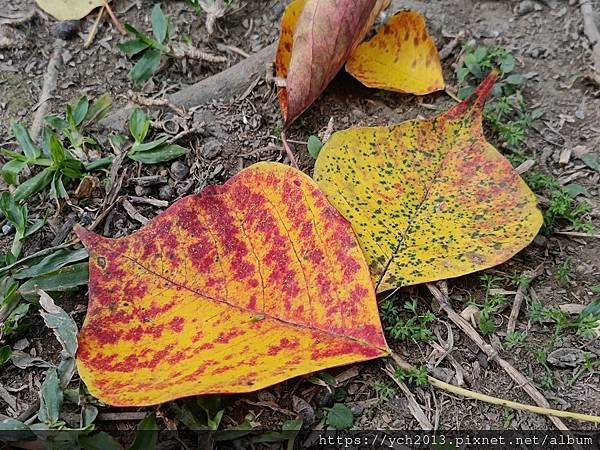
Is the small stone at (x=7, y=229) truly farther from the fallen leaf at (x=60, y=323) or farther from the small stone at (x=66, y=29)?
the small stone at (x=66, y=29)

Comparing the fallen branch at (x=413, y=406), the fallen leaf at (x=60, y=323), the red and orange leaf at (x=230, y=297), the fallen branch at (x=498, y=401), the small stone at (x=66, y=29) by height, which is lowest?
the fallen branch at (x=413, y=406)

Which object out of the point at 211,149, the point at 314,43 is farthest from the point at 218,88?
the point at 314,43

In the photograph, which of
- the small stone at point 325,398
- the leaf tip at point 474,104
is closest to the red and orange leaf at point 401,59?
the leaf tip at point 474,104

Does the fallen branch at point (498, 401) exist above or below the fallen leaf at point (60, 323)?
below

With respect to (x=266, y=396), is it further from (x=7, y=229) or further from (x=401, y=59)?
(x=401, y=59)

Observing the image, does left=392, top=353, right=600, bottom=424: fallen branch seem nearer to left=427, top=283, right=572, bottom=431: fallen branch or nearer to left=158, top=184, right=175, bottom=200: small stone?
left=427, top=283, right=572, bottom=431: fallen branch

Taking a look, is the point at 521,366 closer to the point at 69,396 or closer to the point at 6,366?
the point at 69,396
